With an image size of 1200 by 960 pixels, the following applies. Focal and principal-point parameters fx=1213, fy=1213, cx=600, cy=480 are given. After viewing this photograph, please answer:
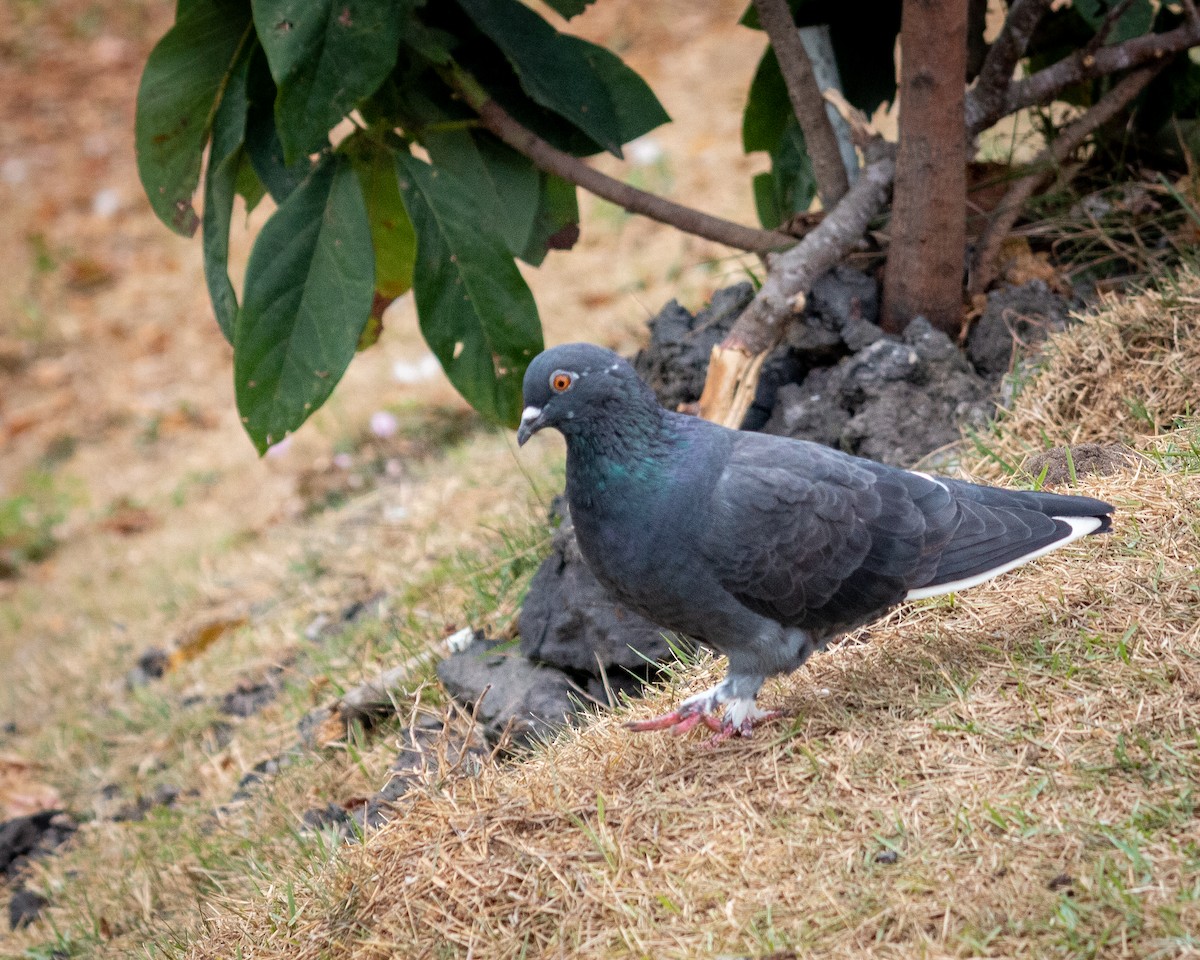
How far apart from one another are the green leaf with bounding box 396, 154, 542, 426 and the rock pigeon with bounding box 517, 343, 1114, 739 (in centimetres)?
74

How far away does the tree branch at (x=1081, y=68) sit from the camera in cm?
349

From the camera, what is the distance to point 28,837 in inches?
150

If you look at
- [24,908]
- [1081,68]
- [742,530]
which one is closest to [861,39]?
[1081,68]

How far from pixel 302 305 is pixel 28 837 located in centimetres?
199

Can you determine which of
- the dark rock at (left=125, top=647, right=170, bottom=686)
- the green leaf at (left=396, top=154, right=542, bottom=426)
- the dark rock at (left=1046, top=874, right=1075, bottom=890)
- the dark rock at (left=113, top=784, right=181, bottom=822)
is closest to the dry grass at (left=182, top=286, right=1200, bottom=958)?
the dark rock at (left=1046, top=874, right=1075, bottom=890)

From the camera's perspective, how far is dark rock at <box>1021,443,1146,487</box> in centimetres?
303

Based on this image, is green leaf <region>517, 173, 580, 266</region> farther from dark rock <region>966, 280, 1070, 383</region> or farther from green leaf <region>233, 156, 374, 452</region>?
dark rock <region>966, 280, 1070, 383</region>

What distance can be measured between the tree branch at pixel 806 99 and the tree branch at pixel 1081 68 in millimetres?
413

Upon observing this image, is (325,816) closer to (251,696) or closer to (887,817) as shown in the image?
(251,696)

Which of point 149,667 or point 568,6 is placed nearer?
point 568,6

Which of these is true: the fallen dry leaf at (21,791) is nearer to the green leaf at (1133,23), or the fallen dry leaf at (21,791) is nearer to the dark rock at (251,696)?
the dark rock at (251,696)

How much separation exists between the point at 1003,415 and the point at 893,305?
0.47 meters

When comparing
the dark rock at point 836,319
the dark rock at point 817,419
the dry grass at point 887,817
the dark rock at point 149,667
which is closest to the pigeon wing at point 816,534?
the dry grass at point 887,817

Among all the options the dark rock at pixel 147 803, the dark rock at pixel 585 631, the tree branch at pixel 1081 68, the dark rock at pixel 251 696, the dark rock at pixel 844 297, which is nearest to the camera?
the dark rock at pixel 585 631
